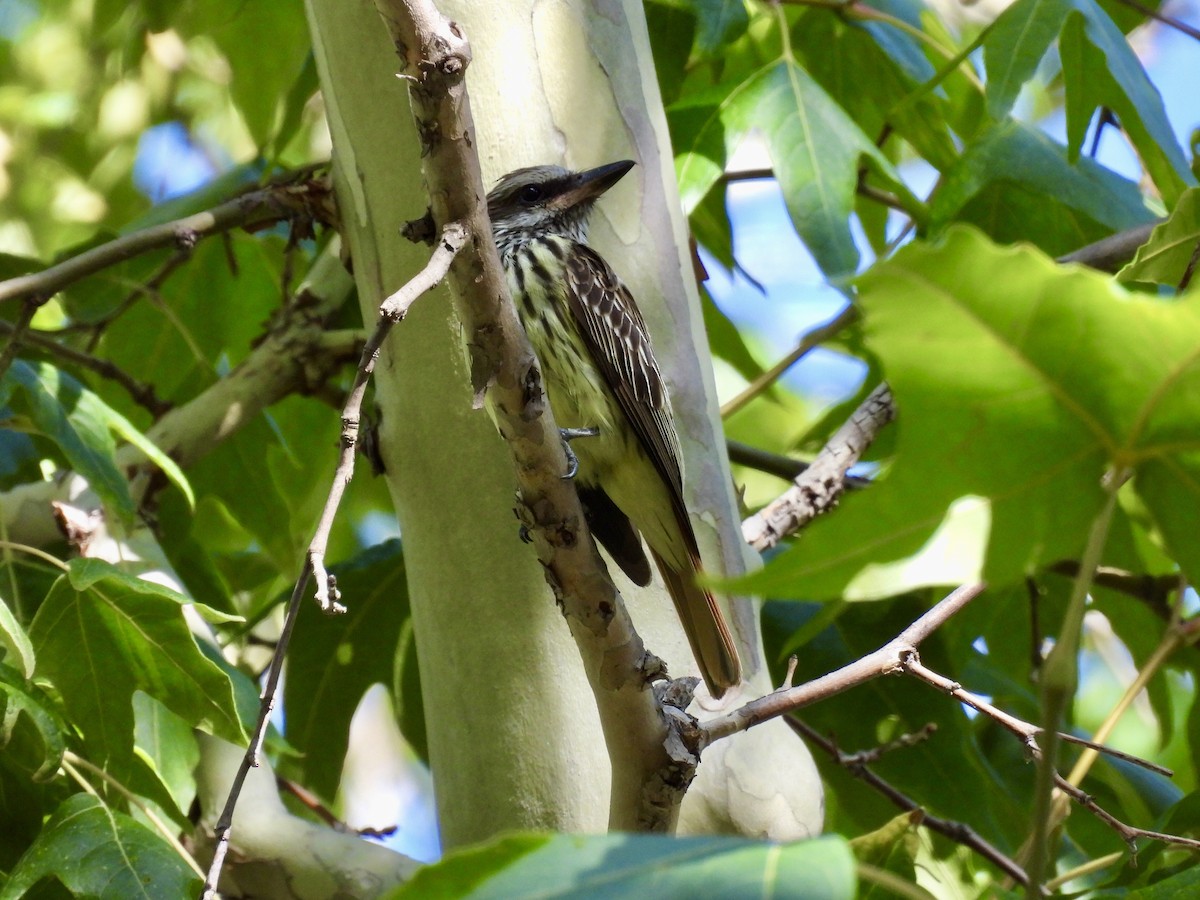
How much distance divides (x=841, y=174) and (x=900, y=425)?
6.00ft

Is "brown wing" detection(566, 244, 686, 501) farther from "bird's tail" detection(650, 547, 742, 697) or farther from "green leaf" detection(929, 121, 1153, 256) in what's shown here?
"green leaf" detection(929, 121, 1153, 256)

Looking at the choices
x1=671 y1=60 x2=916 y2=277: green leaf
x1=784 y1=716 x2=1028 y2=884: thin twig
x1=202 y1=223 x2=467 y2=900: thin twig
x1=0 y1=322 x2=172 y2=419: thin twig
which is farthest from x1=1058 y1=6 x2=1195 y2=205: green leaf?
x1=0 y1=322 x2=172 y2=419: thin twig

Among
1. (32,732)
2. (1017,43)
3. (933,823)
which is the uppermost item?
(1017,43)

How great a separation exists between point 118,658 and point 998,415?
1533 mm

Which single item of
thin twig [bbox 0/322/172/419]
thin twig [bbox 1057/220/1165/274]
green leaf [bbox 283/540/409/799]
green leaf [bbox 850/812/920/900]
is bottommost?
green leaf [bbox 850/812/920/900]

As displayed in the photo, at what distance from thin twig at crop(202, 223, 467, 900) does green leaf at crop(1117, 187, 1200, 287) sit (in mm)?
987

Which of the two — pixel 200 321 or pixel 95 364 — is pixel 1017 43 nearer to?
pixel 95 364

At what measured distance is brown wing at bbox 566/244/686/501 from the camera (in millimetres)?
2586

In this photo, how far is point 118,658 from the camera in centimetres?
212

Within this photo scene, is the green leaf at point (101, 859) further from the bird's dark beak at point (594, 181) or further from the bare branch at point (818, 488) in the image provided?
the bird's dark beak at point (594, 181)

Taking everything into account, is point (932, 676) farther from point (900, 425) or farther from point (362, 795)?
point (362, 795)

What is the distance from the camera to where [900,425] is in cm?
113

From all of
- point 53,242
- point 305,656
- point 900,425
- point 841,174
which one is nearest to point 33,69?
point 53,242

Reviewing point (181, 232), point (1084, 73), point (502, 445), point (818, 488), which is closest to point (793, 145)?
point (1084, 73)
